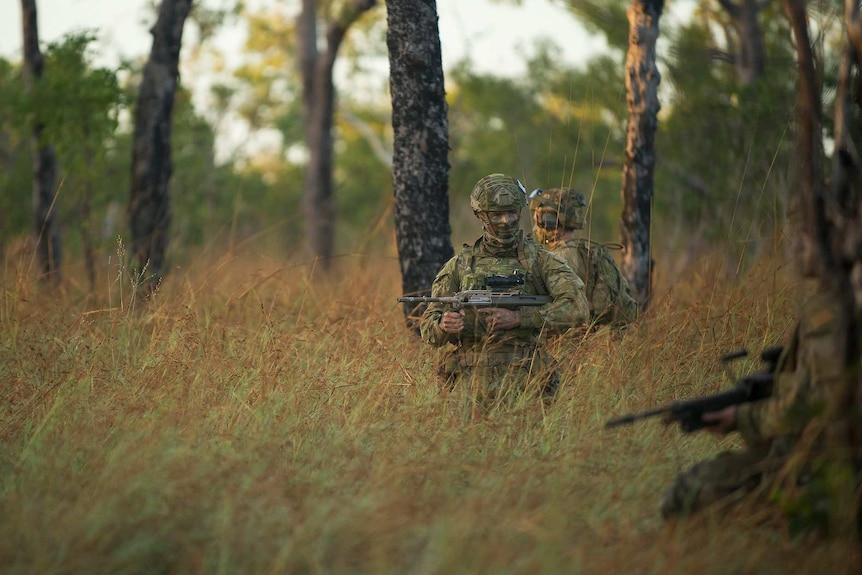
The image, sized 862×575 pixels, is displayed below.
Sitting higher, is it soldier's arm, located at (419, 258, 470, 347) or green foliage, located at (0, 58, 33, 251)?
green foliage, located at (0, 58, 33, 251)

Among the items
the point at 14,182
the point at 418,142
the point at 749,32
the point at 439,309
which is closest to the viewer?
the point at 439,309

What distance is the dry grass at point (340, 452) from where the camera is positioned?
3.54 metres

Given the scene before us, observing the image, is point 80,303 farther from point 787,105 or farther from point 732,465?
point 787,105

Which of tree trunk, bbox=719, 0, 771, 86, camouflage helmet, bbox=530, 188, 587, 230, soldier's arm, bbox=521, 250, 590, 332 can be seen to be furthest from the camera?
tree trunk, bbox=719, 0, 771, 86

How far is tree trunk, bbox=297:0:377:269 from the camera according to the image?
15719mm

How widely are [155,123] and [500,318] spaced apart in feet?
18.6

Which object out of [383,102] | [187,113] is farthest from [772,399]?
[383,102]

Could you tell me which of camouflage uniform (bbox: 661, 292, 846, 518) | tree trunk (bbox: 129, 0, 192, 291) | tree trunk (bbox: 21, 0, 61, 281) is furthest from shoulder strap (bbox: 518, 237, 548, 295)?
tree trunk (bbox: 21, 0, 61, 281)

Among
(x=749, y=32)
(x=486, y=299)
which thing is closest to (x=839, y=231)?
(x=486, y=299)

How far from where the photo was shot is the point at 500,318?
217 inches

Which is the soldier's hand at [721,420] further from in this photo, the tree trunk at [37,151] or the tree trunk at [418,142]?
the tree trunk at [37,151]

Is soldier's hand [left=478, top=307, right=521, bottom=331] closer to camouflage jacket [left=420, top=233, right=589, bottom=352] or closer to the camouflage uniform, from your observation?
camouflage jacket [left=420, top=233, right=589, bottom=352]

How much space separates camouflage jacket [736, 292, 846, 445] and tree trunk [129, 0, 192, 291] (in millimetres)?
7294

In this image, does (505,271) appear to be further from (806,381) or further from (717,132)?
(717,132)
